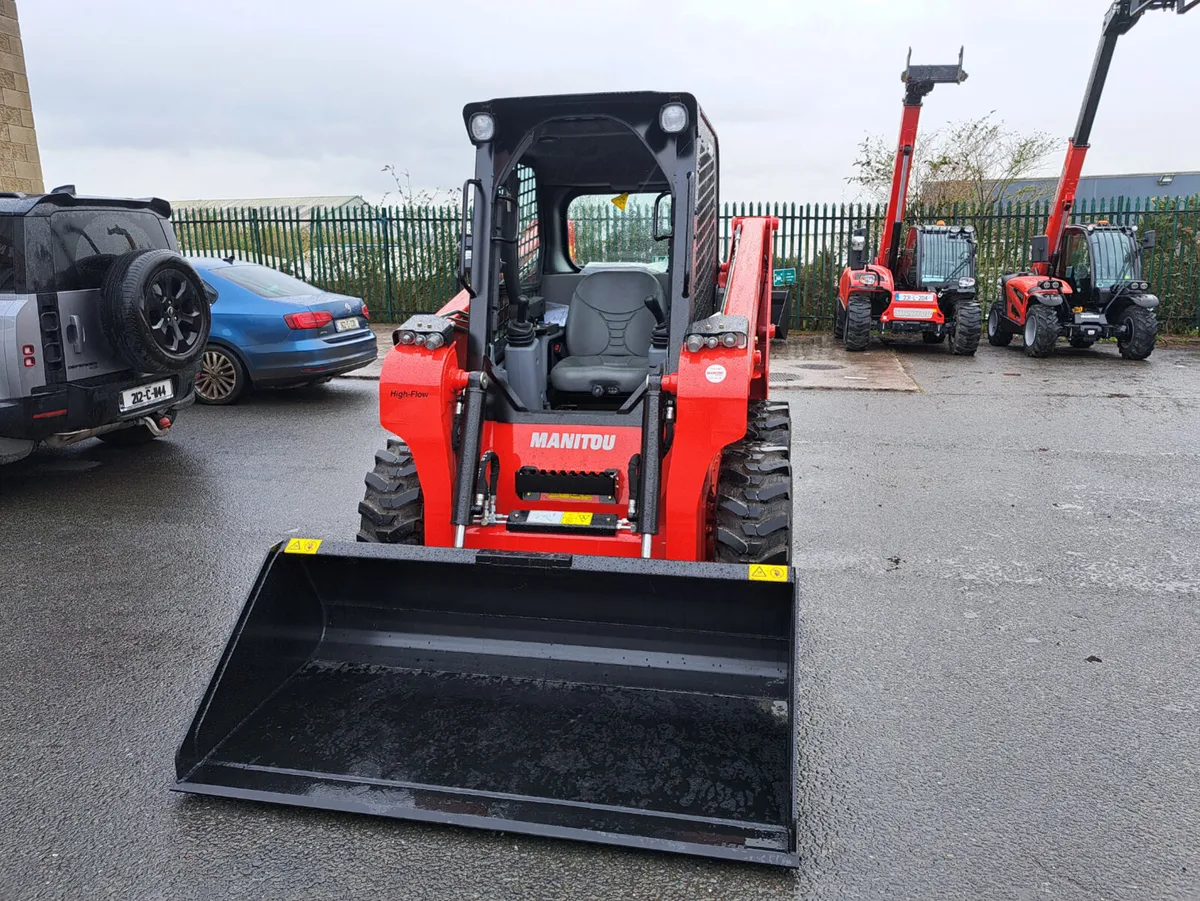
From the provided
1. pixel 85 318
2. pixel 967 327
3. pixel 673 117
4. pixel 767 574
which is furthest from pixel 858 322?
pixel 767 574

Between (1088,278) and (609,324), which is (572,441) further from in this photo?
(1088,278)

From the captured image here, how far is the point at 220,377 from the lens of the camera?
10094 millimetres

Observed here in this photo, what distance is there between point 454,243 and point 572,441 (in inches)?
542

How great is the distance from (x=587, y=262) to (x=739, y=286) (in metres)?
1.42

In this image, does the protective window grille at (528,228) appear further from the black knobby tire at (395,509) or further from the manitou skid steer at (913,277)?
the manitou skid steer at (913,277)

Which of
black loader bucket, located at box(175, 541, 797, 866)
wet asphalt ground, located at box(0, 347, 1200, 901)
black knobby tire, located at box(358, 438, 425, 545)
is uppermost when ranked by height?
black knobby tire, located at box(358, 438, 425, 545)

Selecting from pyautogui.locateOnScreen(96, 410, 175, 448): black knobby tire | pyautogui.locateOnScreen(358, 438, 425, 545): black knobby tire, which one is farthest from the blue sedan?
pyautogui.locateOnScreen(358, 438, 425, 545): black knobby tire

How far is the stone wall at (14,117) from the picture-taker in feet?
47.2

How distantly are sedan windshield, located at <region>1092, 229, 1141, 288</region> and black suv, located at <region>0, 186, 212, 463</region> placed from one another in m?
12.7

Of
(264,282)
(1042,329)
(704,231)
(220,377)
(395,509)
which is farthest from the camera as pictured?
(1042,329)

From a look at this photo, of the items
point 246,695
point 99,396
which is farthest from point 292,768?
point 99,396

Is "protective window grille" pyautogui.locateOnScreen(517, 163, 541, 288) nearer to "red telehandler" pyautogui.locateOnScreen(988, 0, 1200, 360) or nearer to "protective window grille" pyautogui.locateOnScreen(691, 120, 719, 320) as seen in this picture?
"protective window grille" pyautogui.locateOnScreen(691, 120, 719, 320)

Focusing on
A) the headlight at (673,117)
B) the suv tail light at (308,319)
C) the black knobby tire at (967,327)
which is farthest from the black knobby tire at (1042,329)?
the headlight at (673,117)

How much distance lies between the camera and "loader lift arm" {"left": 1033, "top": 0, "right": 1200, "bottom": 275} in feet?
41.8
